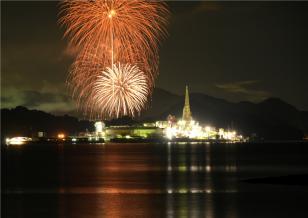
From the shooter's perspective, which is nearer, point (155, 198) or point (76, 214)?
point (76, 214)

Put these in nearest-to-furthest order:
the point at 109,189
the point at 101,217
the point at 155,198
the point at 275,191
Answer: the point at 101,217 < the point at 155,198 < the point at 275,191 < the point at 109,189

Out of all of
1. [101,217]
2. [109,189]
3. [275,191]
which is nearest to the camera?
[101,217]

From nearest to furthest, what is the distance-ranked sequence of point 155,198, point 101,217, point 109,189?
point 101,217
point 155,198
point 109,189

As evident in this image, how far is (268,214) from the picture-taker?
28.6 m

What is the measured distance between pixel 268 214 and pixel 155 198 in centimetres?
869

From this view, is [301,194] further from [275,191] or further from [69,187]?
[69,187]

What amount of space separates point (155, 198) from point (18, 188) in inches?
481

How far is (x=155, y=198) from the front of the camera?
35.8m

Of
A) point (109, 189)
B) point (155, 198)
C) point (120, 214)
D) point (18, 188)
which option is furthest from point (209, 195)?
point (18, 188)

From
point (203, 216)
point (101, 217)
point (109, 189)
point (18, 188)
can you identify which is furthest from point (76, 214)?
point (18, 188)

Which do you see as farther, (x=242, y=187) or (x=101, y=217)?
(x=242, y=187)

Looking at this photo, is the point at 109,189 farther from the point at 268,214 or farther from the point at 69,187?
the point at 268,214

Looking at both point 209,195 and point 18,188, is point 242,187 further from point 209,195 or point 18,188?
point 18,188

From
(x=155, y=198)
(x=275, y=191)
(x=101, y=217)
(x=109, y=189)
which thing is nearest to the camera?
(x=101, y=217)
